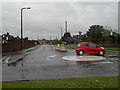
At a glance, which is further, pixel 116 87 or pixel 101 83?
pixel 101 83

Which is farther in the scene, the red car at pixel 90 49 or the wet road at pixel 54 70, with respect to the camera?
the red car at pixel 90 49

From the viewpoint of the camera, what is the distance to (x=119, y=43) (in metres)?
39.3

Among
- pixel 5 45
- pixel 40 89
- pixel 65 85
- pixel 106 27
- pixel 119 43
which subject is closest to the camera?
pixel 40 89

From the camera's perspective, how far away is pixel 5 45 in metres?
25.4

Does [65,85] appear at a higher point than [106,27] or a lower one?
lower

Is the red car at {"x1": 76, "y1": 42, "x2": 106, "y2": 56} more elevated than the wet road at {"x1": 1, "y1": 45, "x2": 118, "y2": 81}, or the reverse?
the red car at {"x1": 76, "y1": 42, "x2": 106, "y2": 56}

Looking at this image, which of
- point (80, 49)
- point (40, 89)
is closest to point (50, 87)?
point (40, 89)

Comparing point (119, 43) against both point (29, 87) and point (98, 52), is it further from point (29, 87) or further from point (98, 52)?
point (29, 87)

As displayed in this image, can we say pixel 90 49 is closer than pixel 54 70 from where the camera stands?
No

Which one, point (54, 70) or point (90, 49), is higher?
point (90, 49)

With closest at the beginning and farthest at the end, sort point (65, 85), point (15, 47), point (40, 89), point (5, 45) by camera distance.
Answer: point (40, 89) < point (65, 85) < point (5, 45) < point (15, 47)

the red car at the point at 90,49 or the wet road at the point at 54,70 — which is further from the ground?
the red car at the point at 90,49

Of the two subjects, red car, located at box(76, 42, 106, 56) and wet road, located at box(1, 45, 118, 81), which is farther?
red car, located at box(76, 42, 106, 56)

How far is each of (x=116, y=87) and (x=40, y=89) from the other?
245 cm
